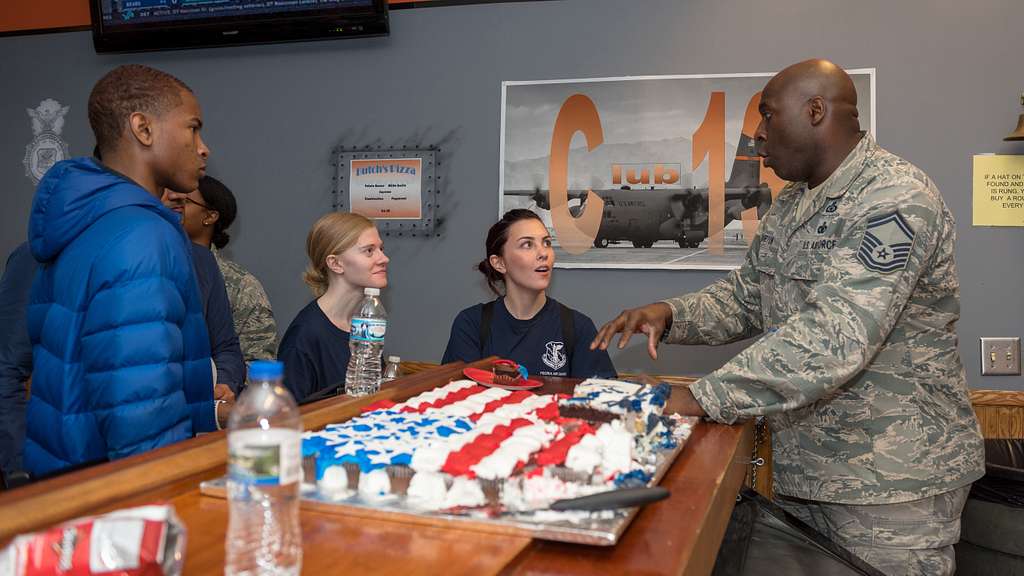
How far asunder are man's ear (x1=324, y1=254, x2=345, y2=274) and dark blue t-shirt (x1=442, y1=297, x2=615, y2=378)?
0.49 metres

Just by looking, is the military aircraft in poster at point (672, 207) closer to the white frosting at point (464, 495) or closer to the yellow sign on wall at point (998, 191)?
the yellow sign on wall at point (998, 191)

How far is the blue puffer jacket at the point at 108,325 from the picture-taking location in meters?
1.50

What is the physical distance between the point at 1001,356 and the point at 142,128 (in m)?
3.21

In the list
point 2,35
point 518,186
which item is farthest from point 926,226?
point 2,35

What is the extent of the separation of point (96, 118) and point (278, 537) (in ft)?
4.40

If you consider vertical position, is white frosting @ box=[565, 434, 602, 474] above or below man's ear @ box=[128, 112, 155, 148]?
below

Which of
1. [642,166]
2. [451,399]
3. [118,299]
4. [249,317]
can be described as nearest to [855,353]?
[451,399]

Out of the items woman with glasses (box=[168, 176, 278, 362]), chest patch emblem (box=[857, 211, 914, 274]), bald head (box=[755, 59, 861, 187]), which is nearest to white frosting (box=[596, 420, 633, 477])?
chest patch emblem (box=[857, 211, 914, 274])

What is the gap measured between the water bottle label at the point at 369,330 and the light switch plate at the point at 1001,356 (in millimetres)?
2577

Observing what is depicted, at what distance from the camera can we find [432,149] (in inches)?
148

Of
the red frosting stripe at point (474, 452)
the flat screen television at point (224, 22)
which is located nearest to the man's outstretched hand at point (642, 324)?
the red frosting stripe at point (474, 452)

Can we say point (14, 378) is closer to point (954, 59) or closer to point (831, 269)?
point (831, 269)

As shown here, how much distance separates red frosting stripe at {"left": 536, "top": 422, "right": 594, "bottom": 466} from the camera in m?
1.25

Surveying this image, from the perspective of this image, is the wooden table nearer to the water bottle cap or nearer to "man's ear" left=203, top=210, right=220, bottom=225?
the water bottle cap
